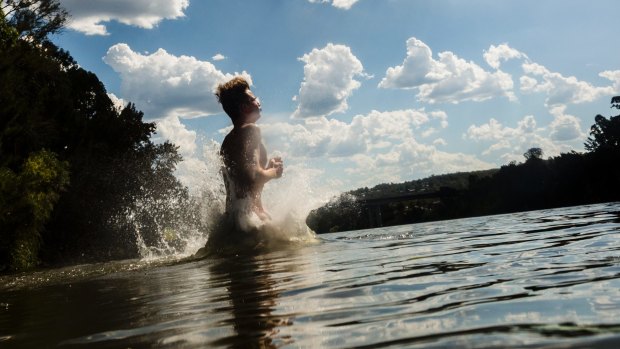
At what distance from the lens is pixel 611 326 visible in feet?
5.63

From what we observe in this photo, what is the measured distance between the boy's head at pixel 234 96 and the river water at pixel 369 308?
4.28m

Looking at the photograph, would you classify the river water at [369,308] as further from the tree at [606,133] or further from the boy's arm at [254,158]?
the tree at [606,133]

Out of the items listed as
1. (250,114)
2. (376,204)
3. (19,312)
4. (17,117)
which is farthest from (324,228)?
(19,312)

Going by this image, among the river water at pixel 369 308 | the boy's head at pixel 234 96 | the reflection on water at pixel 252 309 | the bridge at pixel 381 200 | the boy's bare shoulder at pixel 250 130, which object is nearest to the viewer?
the river water at pixel 369 308

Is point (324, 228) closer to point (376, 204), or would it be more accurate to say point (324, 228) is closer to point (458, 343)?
point (376, 204)

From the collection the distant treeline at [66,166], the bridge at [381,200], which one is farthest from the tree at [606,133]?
the distant treeline at [66,166]

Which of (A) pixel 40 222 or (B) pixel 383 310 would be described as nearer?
(B) pixel 383 310

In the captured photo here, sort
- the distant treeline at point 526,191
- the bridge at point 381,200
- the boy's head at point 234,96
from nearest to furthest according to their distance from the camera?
1. the boy's head at point 234,96
2. the distant treeline at point 526,191
3. the bridge at point 381,200

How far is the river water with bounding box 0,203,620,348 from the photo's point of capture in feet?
6.18

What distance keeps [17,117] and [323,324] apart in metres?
18.6

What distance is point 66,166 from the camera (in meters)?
18.1

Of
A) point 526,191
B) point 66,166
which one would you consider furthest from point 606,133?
point 66,166

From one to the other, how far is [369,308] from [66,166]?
1765 cm

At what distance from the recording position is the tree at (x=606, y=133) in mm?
47781
